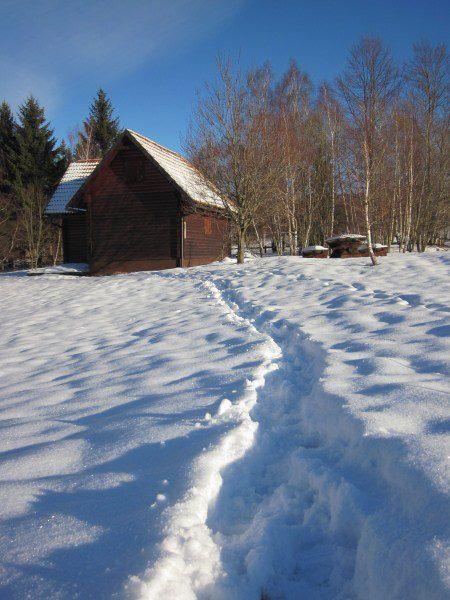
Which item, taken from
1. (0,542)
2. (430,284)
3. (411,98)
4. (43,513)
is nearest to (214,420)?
(43,513)

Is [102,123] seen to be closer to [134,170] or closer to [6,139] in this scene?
[6,139]

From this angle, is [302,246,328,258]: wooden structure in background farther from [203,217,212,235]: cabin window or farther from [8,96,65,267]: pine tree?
[8,96,65,267]: pine tree

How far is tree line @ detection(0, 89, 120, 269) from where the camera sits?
2295 cm

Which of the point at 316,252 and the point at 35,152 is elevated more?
the point at 35,152

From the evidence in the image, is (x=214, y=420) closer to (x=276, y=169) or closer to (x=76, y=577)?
(x=76, y=577)

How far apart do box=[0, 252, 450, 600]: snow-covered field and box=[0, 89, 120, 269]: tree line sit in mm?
21859

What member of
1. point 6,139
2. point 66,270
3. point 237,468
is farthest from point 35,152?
point 237,468

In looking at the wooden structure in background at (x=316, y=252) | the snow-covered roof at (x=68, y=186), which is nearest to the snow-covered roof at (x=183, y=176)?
the wooden structure in background at (x=316, y=252)

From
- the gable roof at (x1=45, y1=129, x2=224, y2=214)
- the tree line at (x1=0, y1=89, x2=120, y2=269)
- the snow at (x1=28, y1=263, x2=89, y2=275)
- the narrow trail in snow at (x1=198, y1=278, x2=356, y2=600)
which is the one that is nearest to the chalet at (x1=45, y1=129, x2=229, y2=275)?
the gable roof at (x1=45, y1=129, x2=224, y2=214)

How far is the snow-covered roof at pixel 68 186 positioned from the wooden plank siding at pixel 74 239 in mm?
684

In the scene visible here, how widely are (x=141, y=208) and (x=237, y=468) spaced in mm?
14348

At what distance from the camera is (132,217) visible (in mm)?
15109

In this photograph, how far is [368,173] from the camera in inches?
347

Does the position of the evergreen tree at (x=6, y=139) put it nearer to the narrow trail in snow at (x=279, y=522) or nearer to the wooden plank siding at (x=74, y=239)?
the wooden plank siding at (x=74, y=239)
